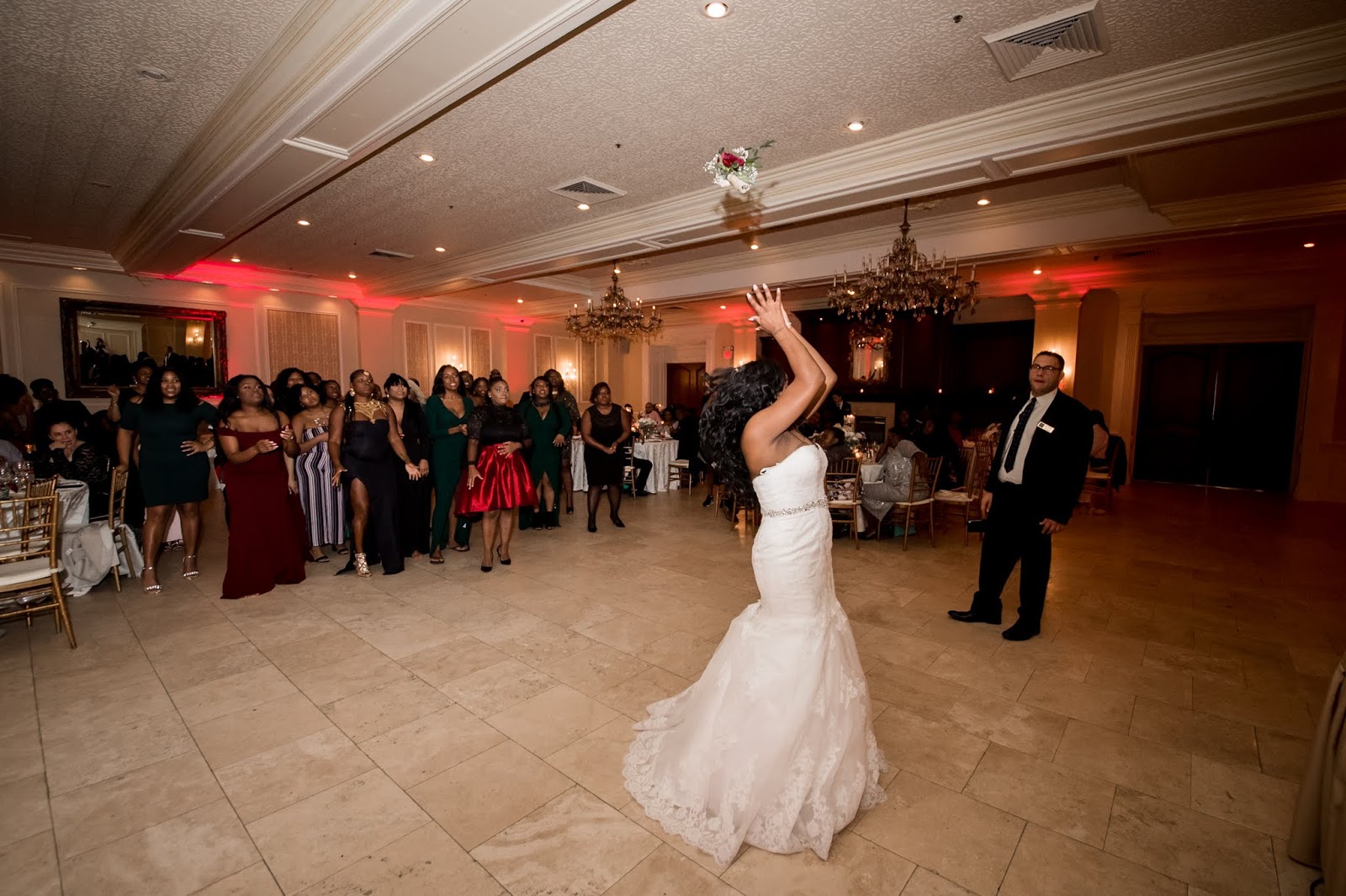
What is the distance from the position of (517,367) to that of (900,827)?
14.0 m

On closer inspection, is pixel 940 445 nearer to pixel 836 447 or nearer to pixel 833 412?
pixel 833 412

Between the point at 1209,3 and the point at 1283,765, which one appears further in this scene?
the point at 1209,3

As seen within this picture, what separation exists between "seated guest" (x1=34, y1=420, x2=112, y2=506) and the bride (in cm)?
526

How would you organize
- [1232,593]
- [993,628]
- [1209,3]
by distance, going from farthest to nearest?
[1232,593] < [993,628] < [1209,3]

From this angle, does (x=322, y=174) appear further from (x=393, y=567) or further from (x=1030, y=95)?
(x=1030, y=95)

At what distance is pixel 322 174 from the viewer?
4.88 m

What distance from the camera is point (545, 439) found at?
644cm

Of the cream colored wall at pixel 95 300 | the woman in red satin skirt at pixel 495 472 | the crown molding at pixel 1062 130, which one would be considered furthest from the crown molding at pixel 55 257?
the crown molding at pixel 1062 130

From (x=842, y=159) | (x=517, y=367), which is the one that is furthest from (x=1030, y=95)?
(x=517, y=367)

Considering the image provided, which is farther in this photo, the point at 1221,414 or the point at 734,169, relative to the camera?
the point at 1221,414

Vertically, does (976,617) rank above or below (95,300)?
below

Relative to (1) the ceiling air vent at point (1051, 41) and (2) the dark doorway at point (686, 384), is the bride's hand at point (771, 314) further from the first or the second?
(2) the dark doorway at point (686, 384)

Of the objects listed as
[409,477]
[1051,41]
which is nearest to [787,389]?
[1051,41]

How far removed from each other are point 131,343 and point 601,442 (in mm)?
8618
